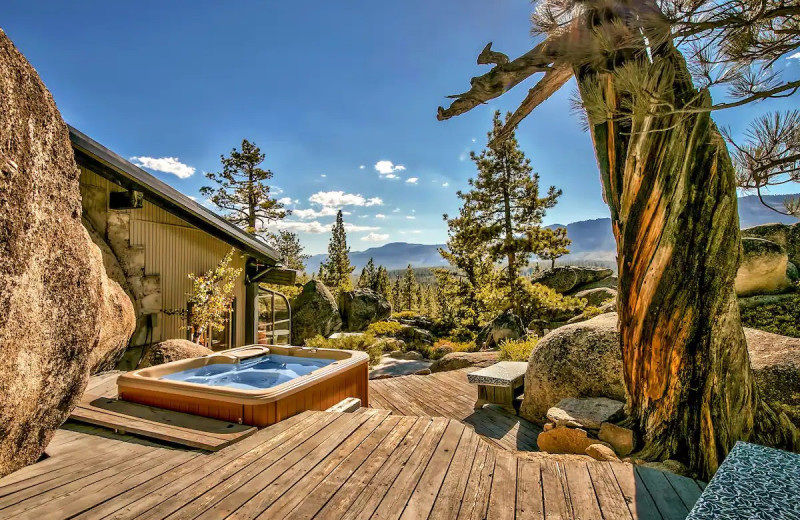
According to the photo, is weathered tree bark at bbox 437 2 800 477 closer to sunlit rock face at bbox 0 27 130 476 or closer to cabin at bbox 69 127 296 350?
sunlit rock face at bbox 0 27 130 476

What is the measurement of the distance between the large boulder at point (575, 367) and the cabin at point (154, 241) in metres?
6.53

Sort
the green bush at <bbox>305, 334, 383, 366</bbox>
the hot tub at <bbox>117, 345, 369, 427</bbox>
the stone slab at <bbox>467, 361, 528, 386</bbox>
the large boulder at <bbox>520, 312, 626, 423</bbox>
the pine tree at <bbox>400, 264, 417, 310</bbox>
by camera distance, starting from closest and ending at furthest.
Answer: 1. the hot tub at <bbox>117, 345, 369, 427</bbox>
2. the large boulder at <bbox>520, 312, 626, 423</bbox>
3. the stone slab at <bbox>467, 361, 528, 386</bbox>
4. the green bush at <bbox>305, 334, 383, 366</bbox>
5. the pine tree at <bbox>400, 264, 417, 310</bbox>

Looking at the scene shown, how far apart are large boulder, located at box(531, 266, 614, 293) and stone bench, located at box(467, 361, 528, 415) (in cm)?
1388

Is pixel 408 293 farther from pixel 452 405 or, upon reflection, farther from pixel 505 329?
pixel 452 405

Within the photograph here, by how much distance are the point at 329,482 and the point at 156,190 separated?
615 centimetres

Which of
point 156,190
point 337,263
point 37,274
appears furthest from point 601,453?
point 337,263

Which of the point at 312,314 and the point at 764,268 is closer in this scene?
the point at 764,268

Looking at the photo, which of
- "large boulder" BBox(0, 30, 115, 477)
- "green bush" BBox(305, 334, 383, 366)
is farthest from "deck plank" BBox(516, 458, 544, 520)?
"green bush" BBox(305, 334, 383, 366)

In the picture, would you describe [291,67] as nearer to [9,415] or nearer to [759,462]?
[9,415]

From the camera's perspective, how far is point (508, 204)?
13.9 metres

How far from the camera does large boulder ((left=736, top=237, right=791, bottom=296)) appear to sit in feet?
24.4

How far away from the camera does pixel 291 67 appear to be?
26.6 feet

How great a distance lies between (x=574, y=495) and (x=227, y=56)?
8873 mm

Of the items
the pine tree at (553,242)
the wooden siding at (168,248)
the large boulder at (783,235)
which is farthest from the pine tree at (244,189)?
the large boulder at (783,235)
